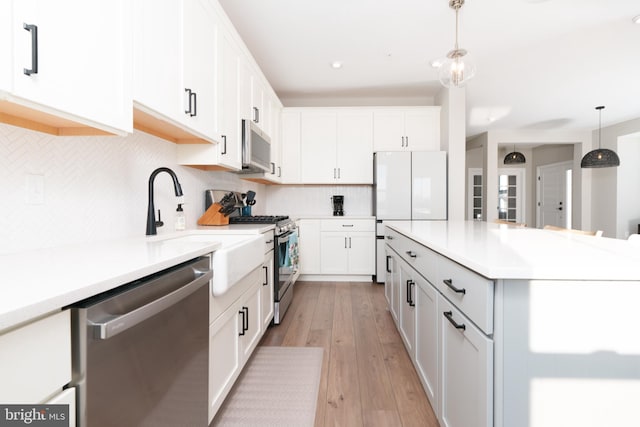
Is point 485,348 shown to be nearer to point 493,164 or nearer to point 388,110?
point 388,110

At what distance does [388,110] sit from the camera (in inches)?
164

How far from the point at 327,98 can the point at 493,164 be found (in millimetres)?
4174

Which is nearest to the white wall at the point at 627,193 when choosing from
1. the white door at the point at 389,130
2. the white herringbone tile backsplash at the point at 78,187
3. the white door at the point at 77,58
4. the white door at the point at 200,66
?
the white door at the point at 389,130

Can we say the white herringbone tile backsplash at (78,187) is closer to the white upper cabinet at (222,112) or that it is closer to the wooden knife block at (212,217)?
the white upper cabinet at (222,112)

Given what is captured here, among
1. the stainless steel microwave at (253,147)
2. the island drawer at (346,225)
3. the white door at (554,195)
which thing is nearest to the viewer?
the stainless steel microwave at (253,147)

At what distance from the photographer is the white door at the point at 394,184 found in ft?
12.8

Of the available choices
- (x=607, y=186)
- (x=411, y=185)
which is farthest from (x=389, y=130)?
(x=607, y=186)

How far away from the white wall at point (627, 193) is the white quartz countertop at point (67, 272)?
7613mm

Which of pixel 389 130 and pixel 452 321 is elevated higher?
pixel 389 130

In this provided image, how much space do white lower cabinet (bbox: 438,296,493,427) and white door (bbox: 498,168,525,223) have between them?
813 cm

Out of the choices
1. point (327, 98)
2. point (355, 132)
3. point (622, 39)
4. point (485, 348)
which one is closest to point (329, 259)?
point (355, 132)

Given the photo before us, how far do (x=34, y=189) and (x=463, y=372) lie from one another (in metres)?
1.71

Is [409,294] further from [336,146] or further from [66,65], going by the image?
[336,146]

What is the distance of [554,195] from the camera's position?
7.43 meters
